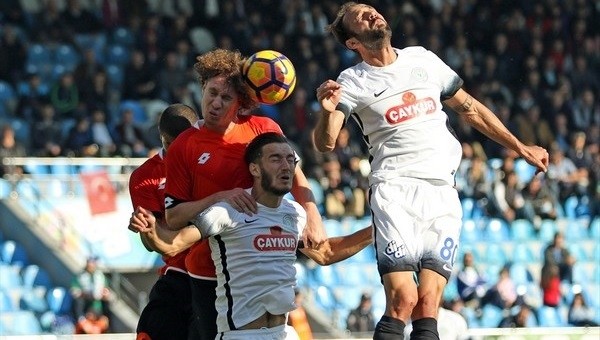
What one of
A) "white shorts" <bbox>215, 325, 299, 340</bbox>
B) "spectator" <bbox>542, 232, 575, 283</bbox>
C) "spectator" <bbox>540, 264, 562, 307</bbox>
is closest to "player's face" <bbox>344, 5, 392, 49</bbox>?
"white shorts" <bbox>215, 325, 299, 340</bbox>

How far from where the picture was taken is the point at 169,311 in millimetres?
8312

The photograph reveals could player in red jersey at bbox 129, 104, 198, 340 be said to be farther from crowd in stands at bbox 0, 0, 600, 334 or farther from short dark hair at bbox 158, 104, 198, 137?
crowd in stands at bbox 0, 0, 600, 334

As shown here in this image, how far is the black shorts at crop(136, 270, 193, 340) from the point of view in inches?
325

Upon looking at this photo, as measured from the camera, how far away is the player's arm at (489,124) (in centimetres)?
813

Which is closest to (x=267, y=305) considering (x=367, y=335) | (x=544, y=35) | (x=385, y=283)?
(x=385, y=283)

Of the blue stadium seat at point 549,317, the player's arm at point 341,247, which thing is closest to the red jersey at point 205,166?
the player's arm at point 341,247

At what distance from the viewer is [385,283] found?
25.2 feet

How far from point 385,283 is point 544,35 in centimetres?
1761

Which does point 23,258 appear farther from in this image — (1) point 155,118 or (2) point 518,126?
(2) point 518,126

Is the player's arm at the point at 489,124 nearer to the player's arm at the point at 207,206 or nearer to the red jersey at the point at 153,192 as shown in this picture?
the player's arm at the point at 207,206

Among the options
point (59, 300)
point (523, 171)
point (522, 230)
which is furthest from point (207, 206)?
point (523, 171)

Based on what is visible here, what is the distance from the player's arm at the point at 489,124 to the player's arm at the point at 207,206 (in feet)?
5.13

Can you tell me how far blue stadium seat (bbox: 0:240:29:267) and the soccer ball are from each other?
10437mm

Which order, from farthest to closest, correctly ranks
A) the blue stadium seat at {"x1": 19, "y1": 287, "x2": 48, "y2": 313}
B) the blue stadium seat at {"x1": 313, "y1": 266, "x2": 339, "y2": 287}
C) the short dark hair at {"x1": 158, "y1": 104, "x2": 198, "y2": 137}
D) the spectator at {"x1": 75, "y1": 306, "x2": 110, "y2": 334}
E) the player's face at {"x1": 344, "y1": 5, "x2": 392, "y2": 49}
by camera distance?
the blue stadium seat at {"x1": 313, "y1": 266, "x2": 339, "y2": 287}, the blue stadium seat at {"x1": 19, "y1": 287, "x2": 48, "y2": 313}, the spectator at {"x1": 75, "y1": 306, "x2": 110, "y2": 334}, the short dark hair at {"x1": 158, "y1": 104, "x2": 198, "y2": 137}, the player's face at {"x1": 344, "y1": 5, "x2": 392, "y2": 49}
